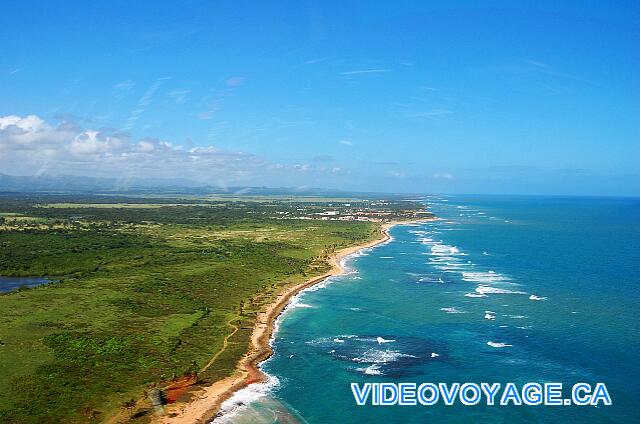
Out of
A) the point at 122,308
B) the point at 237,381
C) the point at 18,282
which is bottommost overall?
the point at 237,381

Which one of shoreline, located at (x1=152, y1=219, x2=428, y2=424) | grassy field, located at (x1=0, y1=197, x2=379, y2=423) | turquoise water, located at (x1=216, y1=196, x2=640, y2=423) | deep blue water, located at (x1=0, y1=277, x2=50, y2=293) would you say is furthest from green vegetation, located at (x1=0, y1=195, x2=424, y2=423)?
turquoise water, located at (x1=216, y1=196, x2=640, y2=423)

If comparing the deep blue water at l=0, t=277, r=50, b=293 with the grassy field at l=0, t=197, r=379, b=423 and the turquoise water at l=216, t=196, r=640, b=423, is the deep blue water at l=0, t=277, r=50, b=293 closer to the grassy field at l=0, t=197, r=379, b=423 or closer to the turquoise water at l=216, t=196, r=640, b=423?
the grassy field at l=0, t=197, r=379, b=423

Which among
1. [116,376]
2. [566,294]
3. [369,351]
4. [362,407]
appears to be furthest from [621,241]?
[116,376]

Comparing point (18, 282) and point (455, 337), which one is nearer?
point (455, 337)

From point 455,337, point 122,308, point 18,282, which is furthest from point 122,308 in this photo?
point 455,337

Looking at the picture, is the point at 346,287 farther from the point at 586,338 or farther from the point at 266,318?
the point at 586,338

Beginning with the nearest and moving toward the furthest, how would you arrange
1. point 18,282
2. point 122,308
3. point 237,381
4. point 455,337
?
1. point 237,381
2. point 455,337
3. point 122,308
4. point 18,282

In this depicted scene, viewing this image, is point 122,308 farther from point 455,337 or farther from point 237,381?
point 455,337

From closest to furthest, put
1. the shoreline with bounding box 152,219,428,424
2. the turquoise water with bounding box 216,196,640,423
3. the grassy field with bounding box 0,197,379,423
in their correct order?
the shoreline with bounding box 152,219,428,424, the turquoise water with bounding box 216,196,640,423, the grassy field with bounding box 0,197,379,423
